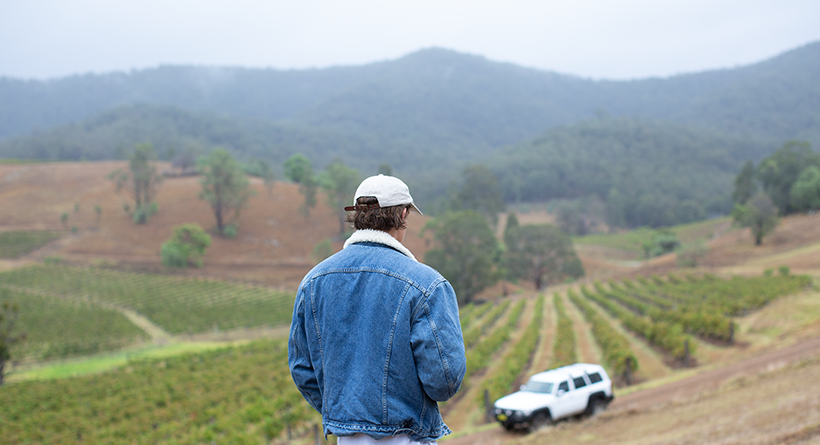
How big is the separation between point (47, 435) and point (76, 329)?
1866cm

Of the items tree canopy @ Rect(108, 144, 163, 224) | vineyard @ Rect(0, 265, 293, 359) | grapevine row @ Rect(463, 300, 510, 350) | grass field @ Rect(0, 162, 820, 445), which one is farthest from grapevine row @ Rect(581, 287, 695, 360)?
tree canopy @ Rect(108, 144, 163, 224)

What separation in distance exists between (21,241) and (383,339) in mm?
64209

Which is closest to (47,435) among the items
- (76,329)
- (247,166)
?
(76,329)

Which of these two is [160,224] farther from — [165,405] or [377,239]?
[377,239]

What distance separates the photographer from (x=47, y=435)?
43.4 ft

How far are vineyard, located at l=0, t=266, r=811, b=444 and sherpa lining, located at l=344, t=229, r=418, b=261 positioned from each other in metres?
9.43

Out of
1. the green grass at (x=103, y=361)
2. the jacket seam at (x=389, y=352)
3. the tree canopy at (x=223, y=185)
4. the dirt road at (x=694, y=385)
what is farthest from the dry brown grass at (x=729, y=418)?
the tree canopy at (x=223, y=185)

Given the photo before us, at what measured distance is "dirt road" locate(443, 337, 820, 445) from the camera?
10297 mm

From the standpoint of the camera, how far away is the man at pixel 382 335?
1880 mm

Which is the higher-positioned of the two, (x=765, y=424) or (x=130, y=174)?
(x=130, y=174)

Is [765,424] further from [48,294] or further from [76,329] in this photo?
[48,294]

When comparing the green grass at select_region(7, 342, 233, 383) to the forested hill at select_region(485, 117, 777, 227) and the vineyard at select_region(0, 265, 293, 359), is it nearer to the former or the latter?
the vineyard at select_region(0, 265, 293, 359)

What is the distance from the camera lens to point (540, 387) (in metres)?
10.2

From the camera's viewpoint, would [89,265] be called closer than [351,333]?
No
